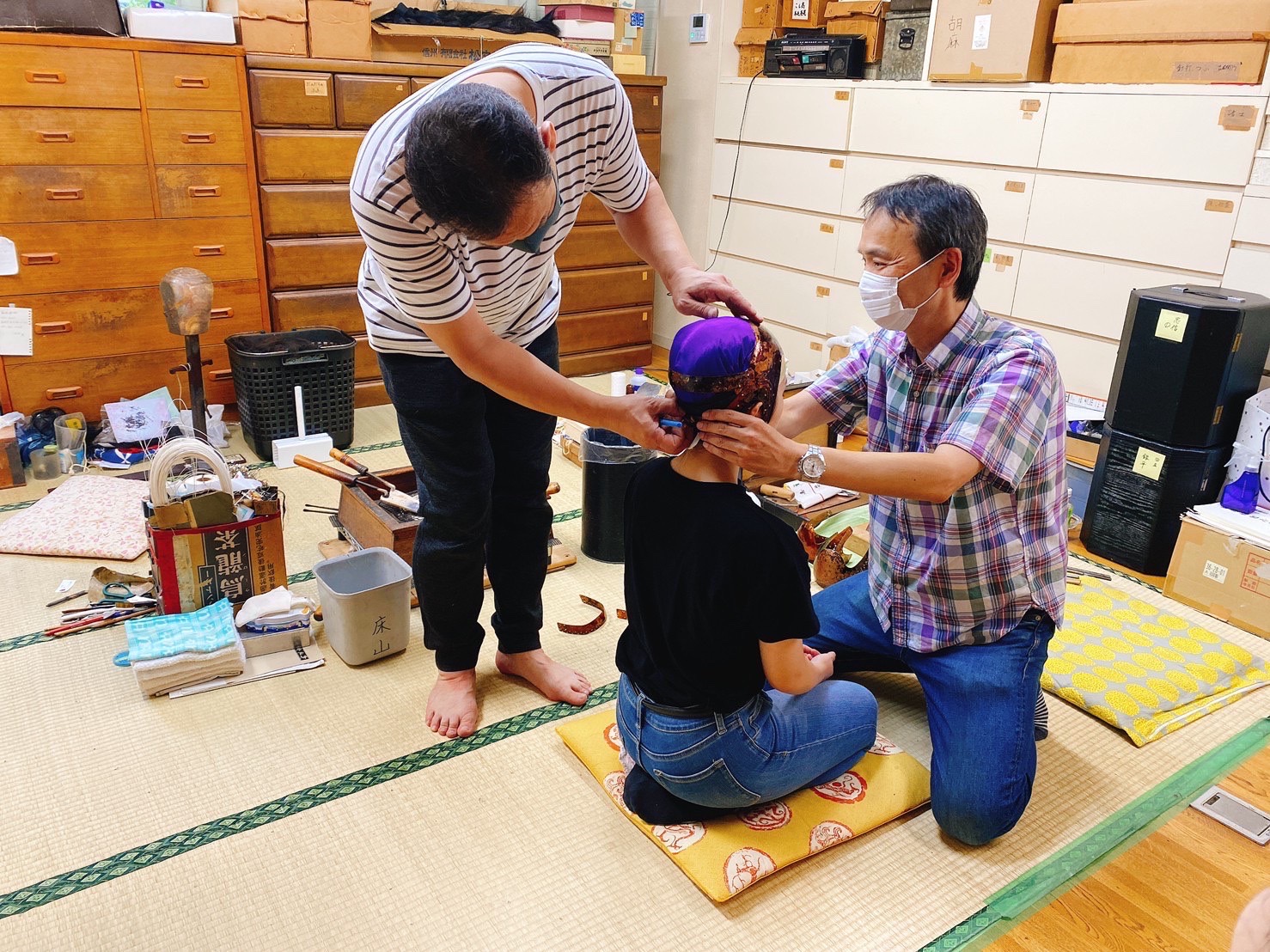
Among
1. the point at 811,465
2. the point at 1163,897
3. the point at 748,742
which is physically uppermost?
the point at 811,465

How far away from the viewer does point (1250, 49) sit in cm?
263

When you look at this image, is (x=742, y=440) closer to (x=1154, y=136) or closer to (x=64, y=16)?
(x=1154, y=136)

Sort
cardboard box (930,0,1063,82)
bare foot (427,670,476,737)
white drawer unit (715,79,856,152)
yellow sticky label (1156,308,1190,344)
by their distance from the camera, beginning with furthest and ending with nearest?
white drawer unit (715,79,856,152)
cardboard box (930,0,1063,82)
yellow sticky label (1156,308,1190,344)
bare foot (427,670,476,737)

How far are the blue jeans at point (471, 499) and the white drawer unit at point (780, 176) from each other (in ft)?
7.97

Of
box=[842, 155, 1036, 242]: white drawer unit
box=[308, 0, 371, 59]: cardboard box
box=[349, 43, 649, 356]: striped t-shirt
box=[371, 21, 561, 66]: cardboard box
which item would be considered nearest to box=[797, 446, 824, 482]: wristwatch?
box=[349, 43, 649, 356]: striped t-shirt

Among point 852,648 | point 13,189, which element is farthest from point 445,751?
point 13,189

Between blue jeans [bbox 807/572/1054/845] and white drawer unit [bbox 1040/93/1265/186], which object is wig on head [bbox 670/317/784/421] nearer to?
blue jeans [bbox 807/572/1054/845]

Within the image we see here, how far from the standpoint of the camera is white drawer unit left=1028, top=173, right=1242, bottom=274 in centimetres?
277

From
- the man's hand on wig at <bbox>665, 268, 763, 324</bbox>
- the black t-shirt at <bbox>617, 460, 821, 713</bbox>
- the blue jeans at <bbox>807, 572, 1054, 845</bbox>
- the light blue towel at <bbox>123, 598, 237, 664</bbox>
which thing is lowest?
the light blue towel at <bbox>123, 598, 237, 664</bbox>

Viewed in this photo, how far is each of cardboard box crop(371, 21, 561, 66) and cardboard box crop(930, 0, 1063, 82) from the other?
1558 mm

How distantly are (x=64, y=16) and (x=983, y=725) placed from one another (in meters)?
3.36

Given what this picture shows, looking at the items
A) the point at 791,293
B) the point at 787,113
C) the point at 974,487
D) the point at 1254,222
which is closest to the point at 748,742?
the point at 974,487

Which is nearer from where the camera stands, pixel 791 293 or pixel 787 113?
pixel 787 113

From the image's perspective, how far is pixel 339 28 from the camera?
11.2ft
